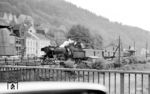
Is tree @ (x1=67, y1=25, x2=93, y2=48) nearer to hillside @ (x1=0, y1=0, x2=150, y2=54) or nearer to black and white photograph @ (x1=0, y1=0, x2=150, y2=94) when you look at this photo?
black and white photograph @ (x1=0, y1=0, x2=150, y2=94)

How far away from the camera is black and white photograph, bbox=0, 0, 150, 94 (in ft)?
4.87

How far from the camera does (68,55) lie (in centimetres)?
4544

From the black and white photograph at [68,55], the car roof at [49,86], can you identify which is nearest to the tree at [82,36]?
the black and white photograph at [68,55]

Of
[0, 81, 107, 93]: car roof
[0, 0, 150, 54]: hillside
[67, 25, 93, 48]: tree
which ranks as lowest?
[0, 81, 107, 93]: car roof

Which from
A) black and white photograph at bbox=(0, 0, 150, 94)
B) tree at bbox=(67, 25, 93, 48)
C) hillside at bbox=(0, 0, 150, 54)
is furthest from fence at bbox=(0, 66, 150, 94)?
hillside at bbox=(0, 0, 150, 54)

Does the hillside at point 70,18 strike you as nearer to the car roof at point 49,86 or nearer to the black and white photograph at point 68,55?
the black and white photograph at point 68,55

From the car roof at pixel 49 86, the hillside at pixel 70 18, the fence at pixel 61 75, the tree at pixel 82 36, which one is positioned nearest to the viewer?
the car roof at pixel 49 86

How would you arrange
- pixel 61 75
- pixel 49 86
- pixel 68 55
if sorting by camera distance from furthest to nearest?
1. pixel 68 55
2. pixel 61 75
3. pixel 49 86

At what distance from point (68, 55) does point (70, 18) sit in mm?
116428

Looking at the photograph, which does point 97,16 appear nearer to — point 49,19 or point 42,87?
point 49,19

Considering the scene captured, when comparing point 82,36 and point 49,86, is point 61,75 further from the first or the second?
point 82,36

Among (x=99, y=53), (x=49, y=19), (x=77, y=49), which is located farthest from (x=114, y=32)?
(x=77, y=49)

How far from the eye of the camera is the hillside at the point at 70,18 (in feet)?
408

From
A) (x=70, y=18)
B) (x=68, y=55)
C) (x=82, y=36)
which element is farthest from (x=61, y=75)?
(x=70, y=18)
